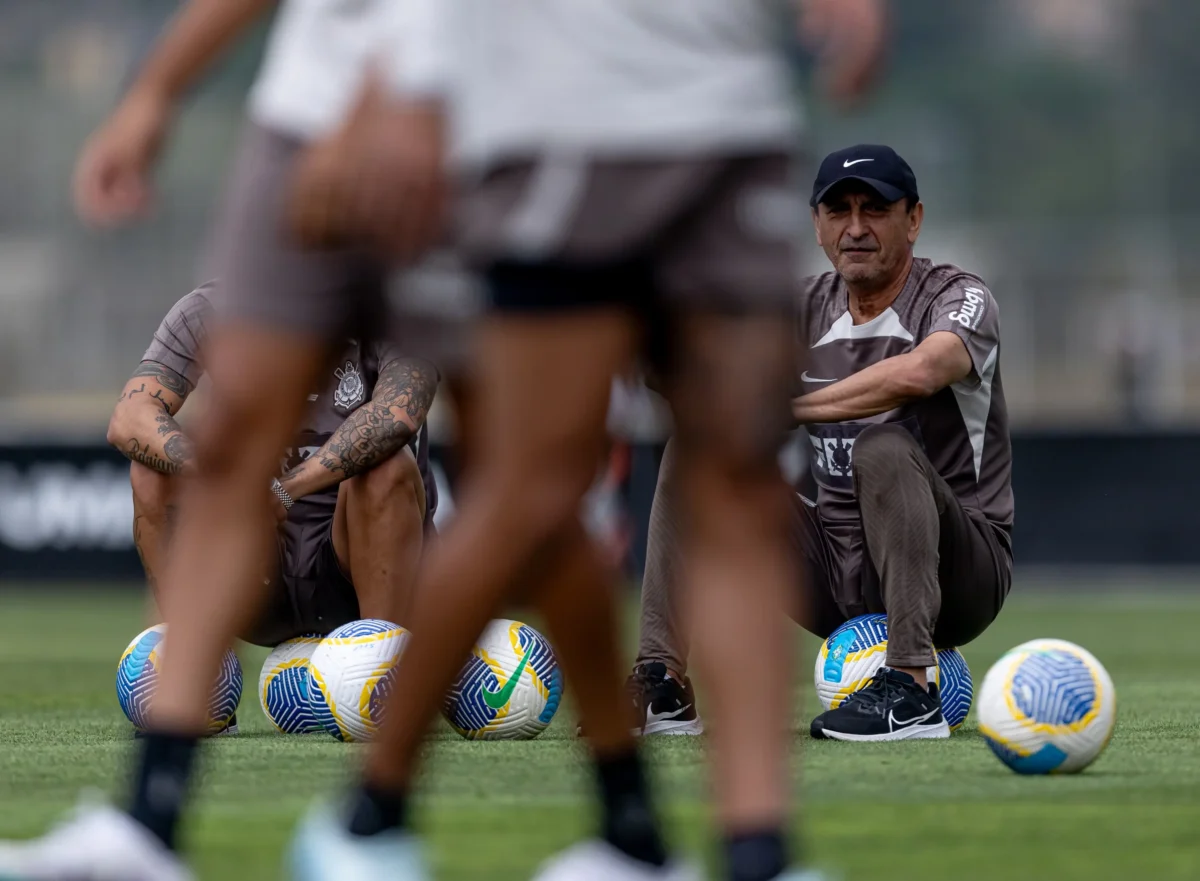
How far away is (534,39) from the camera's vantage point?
2.93 m

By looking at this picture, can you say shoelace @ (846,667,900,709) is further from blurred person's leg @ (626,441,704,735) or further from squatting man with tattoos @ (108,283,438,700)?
squatting man with tattoos @ (108,283,438,700)

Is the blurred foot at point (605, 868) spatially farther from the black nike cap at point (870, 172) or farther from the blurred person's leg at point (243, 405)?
the black nike cap at point (870, 172)

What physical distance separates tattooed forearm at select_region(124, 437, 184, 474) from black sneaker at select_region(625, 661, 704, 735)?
1.47 metres

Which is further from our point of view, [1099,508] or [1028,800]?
[1099,508]

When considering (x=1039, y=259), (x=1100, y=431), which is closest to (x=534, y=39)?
(x=1100, y=431)

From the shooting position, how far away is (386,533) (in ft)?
20.3

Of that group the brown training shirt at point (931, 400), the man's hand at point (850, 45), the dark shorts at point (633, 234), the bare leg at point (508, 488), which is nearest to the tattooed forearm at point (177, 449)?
the brown training shirt at point (931, 400)

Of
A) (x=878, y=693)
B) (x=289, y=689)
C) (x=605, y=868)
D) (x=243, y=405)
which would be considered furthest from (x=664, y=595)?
(x=243, y=405)

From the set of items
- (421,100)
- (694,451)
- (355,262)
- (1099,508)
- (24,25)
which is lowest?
(1099,508)

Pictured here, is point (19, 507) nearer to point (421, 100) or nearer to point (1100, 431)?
point (1100, 431)

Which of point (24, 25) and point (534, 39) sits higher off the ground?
point (24, 25)

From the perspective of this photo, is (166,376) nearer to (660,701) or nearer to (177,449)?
(177,449)

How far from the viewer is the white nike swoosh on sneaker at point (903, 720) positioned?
563 cm

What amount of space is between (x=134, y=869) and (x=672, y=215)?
1.14 meters
